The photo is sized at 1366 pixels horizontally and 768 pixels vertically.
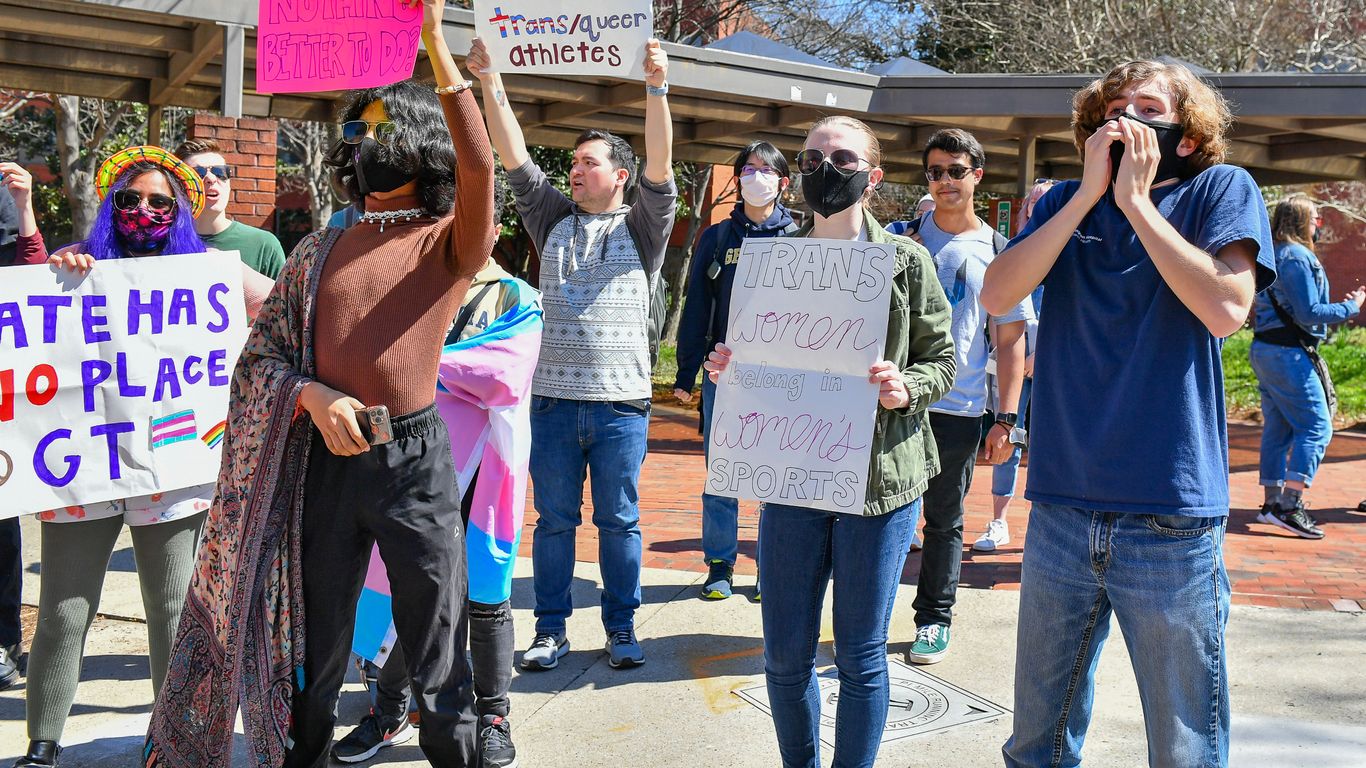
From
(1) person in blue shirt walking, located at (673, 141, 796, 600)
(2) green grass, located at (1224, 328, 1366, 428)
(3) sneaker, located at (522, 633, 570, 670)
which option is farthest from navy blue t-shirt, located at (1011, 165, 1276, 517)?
(2) green grass, located at (1224, 328, 1366, 428)

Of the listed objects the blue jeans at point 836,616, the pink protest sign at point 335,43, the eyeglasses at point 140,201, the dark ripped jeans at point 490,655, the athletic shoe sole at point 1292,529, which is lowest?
the athletic shoe sole at point 1292,529

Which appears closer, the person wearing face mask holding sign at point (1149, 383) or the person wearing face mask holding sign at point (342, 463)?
the person wearing face mask holding sign at point (1149, 383)

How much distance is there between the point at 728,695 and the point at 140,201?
8.64 ft

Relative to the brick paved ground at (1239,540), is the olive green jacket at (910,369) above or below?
above

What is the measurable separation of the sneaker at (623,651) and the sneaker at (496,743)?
868 millimetres

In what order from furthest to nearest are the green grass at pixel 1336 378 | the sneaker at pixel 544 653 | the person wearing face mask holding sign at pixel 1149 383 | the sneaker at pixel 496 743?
the green grass at pixel 1336 378 < the sneaker at pixel 544 653 < the sneaker at pixel 496 743 < the person wearing face mask holding sign at pixel 1149 383

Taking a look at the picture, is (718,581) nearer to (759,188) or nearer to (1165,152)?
(759,188)

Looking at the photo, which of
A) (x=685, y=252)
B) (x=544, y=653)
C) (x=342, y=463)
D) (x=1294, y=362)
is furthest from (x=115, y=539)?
(x=685, y=252)

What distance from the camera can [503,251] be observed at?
25.8 metres

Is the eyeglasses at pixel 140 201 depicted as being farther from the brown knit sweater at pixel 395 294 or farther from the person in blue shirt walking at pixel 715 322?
the person in blue shirt walking at pixel 715 322

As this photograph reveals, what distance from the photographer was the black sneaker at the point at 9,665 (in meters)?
4.48

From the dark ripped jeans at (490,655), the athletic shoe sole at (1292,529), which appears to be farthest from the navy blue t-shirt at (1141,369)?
the athletic shoe sole at (1292,529)

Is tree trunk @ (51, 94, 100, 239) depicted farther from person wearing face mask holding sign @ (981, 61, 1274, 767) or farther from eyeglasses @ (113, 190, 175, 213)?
person wearing face mask holding sign @ (981, 61, 1274, 767)

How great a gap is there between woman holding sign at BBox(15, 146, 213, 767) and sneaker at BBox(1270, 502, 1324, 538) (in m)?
6.58
